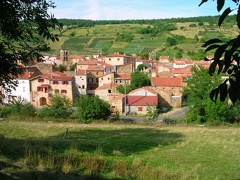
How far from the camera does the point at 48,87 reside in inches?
1628

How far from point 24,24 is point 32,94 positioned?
120 ft

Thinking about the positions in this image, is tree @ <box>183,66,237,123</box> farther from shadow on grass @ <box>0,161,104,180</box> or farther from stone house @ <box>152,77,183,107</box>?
shadow on grass @ <box>0,161,104,180</box>

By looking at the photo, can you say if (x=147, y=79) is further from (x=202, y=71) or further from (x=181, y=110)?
(x=202, y=71)

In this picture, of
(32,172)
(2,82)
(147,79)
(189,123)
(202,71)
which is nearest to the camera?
(32,172)

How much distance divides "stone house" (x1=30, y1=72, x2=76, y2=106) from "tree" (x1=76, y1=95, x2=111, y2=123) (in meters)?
14.6

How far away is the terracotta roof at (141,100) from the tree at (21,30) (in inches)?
1155

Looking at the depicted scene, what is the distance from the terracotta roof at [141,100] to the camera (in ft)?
118

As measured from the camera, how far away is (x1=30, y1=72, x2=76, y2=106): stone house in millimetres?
40750

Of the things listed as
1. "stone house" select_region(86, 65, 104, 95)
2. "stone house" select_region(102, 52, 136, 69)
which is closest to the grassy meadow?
"stone house" select_region(86, 65, 104, 95)

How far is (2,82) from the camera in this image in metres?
6.99

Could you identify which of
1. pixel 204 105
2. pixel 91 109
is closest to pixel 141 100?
pixel 204 105

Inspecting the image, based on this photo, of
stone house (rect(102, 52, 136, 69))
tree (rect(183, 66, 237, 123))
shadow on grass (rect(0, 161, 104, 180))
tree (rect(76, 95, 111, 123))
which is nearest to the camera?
shadow on grass (rect(0, 161, 104, 180))

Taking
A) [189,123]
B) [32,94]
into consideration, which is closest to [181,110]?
[189,123]

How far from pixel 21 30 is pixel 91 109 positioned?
19741 mm
